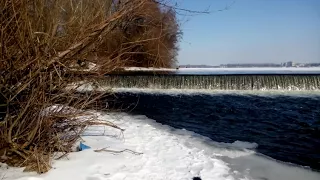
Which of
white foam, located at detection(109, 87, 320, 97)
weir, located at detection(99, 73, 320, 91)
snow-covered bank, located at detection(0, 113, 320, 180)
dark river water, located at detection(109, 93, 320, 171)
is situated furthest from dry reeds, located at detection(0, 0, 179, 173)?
weir, located at detection(99, 73, 320, 91)

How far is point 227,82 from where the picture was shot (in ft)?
56.2

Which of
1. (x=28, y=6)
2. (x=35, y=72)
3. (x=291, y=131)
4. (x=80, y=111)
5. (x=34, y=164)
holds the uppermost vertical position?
(x=28, y=6)

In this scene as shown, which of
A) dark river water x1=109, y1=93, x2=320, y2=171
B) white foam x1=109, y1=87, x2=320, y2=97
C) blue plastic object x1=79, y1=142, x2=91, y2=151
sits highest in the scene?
blue plastic object x1=79, y1=142, x2=91, y2=151

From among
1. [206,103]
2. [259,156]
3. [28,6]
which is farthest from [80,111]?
[206,103]

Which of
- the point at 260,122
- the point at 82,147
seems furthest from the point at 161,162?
the point at 260,122

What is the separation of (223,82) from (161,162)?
1361cm

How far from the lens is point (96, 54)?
3830mm

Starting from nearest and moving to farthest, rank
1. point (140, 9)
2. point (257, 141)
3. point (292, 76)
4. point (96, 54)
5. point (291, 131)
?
point (140, 9)
point (96, 54)
point (257, 141)
point (291, 131)
point (292, 76)

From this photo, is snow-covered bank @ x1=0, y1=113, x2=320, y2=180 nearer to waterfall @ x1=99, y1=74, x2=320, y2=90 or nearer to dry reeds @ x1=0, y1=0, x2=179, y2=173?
dry reeds @ x1=0, y1=0, x2=179, y2=173

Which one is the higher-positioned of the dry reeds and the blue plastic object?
the dry reeds

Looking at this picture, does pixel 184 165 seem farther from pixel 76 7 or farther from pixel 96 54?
pixel 76 7

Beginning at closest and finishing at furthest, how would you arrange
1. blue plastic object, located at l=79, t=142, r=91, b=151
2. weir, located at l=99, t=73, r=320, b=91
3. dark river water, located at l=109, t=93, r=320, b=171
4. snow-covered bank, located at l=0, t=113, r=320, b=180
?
snow-covered bank, located at l=0, t=113, r=320, b=180, blue plastic object, located at l=79, t=142, r=91, b=151, dark river water, located at l=109, t=93, r=320, b=171, weir, located at l=99, t=73, r=320, b=91

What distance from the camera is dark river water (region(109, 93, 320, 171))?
575cm

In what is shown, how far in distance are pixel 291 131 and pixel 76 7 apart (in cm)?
603
